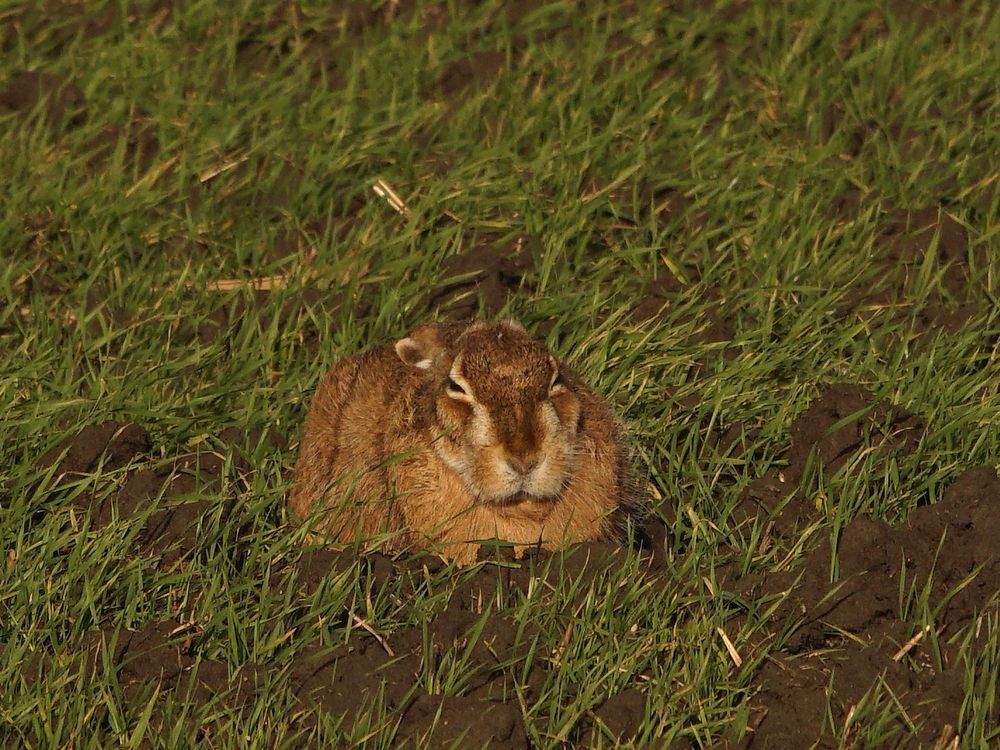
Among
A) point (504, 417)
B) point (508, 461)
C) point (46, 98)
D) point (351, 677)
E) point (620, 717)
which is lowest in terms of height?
point (46, 98)

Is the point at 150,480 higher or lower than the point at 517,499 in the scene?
lower

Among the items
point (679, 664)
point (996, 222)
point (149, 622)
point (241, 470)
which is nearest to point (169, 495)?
point (241, 470)

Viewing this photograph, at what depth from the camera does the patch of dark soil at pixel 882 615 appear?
4.99 meters

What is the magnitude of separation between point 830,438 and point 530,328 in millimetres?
1455

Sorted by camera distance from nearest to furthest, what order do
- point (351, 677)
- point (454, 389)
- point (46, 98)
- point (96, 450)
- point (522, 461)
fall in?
point (351, 677)
point (522, 461)
point (454, 389)
point (96, 450)
point (46, 98)

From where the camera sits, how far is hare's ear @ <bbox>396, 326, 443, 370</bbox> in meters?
5.99

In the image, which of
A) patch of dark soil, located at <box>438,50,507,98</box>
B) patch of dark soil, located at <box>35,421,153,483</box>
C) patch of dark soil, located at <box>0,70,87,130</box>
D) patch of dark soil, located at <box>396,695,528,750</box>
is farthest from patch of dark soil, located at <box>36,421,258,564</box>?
patch of dark soil, located at <box>438,50,507,98</box>

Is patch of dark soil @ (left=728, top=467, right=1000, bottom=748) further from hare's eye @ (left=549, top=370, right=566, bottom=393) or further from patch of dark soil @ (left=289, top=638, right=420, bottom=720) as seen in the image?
patch of dark soil @ (left=289, top=638, right=420, bottom=720)

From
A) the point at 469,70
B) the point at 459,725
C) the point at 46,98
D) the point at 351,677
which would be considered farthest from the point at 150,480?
the point at 469,70

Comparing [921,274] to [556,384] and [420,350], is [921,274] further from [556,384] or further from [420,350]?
[420,350]

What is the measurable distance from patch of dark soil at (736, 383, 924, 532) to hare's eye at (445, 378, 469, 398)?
118 cm

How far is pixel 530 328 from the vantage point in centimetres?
707

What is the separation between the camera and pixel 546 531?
5.78m

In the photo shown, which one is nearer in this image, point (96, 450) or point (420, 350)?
point (420, 350)
